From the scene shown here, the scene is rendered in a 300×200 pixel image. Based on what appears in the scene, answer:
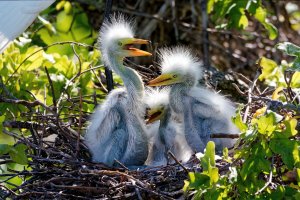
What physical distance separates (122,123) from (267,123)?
912mm

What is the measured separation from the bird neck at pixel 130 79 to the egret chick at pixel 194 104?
0.05 meters

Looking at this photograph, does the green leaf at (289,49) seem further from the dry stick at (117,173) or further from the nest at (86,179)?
the dry stick at (117,173)

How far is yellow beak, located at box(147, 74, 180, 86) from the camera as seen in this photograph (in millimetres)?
3696

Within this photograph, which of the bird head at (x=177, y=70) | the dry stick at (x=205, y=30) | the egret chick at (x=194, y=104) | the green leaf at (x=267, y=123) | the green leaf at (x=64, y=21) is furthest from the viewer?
the dry stick at (x=205, y=30)

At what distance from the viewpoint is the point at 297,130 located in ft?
10.3

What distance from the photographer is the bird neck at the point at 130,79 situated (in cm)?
366

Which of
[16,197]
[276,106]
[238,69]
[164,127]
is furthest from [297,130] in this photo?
[238,69]

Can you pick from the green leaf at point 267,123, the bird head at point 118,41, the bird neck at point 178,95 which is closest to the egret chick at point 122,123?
the bird head at point 118,41

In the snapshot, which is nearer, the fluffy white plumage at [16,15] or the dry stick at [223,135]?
the dry stick at [223,135]

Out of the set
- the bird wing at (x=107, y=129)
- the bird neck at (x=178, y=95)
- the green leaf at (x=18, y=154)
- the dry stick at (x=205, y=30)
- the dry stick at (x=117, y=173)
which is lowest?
the dry stick at (x=117, y=173)

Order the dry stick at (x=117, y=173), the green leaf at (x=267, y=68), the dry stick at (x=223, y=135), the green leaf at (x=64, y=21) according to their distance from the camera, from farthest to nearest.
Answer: the green leaf at (x=64, y=21), the green leaf at (x=267, y=68), the dry stick at (x=223, y=135), the dry stick at (x=117, y=173)

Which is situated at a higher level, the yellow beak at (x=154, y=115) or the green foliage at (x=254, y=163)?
the yellow beak at (x=154, y=115)

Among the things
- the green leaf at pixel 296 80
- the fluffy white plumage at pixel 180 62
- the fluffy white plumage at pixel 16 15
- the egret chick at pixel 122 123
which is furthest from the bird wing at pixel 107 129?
the green leaf at pixel 296 80

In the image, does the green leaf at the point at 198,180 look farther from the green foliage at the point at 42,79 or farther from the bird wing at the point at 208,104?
→ the green foliage at the point at 42,79
